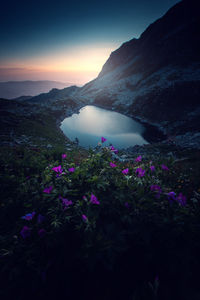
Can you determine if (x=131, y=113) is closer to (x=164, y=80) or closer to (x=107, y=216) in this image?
(x=164, y=80)

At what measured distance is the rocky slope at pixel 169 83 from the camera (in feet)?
100

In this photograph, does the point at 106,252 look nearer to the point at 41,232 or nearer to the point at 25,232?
the point at 41,232

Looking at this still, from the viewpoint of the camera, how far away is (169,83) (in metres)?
39.3

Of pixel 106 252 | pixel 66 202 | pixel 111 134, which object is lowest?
pixel 111 134

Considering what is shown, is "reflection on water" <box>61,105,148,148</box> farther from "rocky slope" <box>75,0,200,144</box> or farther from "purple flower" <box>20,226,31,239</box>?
"purple flower" <box>20,226,31,239</box>

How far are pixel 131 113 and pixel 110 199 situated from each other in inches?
1725

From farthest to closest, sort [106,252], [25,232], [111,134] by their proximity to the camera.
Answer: [111,134] → [25,232] → [106,252]

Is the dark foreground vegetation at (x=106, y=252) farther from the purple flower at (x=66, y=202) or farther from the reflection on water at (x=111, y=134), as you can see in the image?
the reflection on water at (x=111, y=134)

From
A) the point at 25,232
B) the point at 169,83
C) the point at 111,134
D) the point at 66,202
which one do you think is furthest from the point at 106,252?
the point at 169,83

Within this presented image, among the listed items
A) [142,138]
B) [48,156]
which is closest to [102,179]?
[48,156]

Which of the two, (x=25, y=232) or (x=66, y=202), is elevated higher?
(x=66, y=202)

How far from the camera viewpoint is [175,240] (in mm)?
2277

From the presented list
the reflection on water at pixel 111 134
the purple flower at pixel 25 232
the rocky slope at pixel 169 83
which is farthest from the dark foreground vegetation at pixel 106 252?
the rocky slope at pixel 169 83

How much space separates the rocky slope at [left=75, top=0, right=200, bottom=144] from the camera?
3061cm
